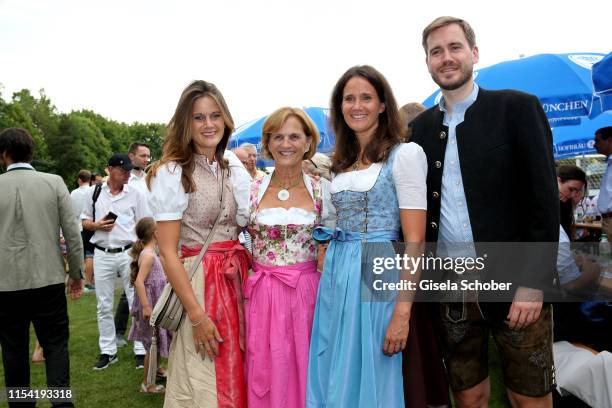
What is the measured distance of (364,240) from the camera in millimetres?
2496

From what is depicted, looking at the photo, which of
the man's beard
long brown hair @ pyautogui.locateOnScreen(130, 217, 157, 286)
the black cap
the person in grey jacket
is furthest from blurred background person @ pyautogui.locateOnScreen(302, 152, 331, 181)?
the black cap

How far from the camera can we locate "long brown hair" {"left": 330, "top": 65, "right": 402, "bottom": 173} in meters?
2.56

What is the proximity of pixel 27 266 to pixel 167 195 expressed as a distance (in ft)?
6.68

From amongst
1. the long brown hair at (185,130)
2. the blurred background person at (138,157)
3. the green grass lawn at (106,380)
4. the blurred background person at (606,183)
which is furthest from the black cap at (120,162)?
the blurred background person at (606,183)

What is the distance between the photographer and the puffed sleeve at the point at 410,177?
235 centimetres

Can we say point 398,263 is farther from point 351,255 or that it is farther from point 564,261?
point 564,261

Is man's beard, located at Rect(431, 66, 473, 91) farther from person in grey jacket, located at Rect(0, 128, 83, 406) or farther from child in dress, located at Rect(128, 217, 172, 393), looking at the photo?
child in dress, located at Rect(128, 217, 172, 393)

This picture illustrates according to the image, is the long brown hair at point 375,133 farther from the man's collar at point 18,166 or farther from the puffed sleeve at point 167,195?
the man's collar at point 18,166

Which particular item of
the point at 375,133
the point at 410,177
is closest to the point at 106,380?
the point at 375,133

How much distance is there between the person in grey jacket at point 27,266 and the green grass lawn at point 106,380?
2.07 ft

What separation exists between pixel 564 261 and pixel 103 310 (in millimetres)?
4662

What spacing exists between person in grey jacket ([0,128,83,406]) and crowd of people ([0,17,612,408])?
143 cm

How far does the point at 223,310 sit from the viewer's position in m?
2.66

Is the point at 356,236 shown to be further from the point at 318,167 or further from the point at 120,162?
the point at 120,162
